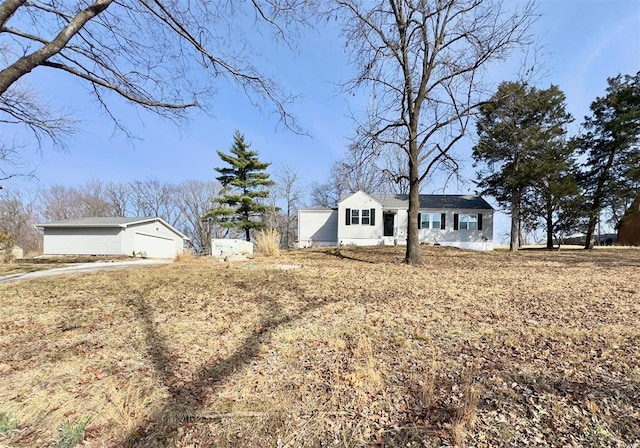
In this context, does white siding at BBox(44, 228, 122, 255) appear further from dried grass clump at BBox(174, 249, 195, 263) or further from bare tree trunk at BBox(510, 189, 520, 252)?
bare tree trunk at BBox(510, 189, 520, 252)

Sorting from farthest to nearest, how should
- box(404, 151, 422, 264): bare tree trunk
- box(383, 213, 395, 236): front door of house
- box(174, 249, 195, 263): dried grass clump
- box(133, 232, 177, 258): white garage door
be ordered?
box(383, 213, 395, 236): front door of house < box(133, 232, 177, 258): white garage door < box(174, 249, 195, 263): dried grass clump < box(404, 151, 422, 264): bare tree trunk

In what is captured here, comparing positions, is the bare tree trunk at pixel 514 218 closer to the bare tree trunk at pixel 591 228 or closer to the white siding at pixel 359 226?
the bare tree trunk at pixel 591 228

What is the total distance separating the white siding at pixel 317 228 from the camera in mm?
23047

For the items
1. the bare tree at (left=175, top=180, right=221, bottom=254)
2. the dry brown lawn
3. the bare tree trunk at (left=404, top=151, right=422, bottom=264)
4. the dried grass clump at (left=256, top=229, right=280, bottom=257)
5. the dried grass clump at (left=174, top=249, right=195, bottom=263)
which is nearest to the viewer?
the dry brown lawn

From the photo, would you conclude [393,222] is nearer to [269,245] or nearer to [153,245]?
[269,245]

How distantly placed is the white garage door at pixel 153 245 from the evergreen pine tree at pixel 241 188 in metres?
3.70

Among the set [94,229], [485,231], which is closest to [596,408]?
[485,231]

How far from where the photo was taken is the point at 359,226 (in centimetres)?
2170

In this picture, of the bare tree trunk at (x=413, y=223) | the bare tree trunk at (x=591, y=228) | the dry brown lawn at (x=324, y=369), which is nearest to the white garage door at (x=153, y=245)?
the bare tree trunk at (x=413, y=223)

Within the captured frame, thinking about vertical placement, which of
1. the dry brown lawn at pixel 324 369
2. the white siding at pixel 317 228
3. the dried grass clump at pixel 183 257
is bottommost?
the dry brown lawn at pixel 324 369

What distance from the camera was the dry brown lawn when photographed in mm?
2219

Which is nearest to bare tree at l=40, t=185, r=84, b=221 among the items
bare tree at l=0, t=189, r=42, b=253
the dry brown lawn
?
bare tree at l=0, t=189, r=42, b=253

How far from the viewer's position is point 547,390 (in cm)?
259

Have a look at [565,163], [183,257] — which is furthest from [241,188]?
[565,163]
